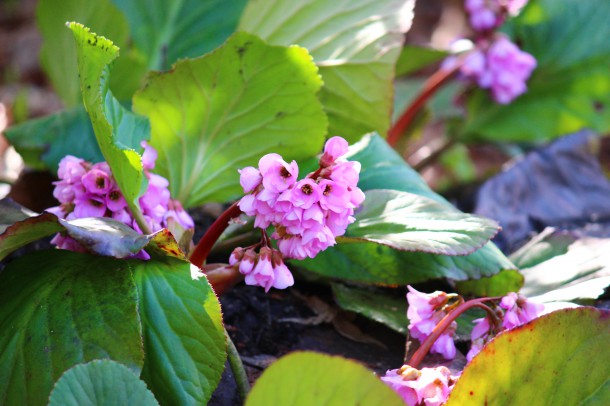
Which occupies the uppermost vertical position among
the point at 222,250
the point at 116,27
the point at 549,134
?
the point at 116,27

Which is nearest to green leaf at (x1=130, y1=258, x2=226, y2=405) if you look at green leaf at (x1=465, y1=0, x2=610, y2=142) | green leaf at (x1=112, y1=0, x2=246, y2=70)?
green leaf at (x1=112, y1=0, x2=246, y2=70)

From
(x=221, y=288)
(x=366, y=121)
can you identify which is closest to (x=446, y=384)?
(x=221, y=288)

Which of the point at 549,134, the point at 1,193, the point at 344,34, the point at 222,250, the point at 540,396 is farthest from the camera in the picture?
the point at 549,134

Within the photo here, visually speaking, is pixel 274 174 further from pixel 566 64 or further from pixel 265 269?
pixel 566 64

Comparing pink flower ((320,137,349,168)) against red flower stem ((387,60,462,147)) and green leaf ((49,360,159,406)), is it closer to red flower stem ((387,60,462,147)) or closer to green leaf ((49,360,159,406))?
green leaf ((49,360,159,406))

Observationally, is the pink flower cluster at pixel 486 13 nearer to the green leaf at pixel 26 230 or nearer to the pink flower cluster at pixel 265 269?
the pink flower cluster at pixel 265 269

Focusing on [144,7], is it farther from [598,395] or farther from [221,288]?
[598,395]

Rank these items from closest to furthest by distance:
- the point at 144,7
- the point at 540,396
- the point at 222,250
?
the point at 540,396, the point at 222,250, the point at 144,7
